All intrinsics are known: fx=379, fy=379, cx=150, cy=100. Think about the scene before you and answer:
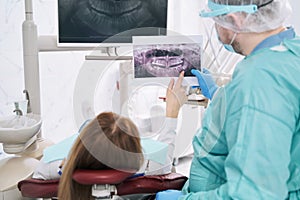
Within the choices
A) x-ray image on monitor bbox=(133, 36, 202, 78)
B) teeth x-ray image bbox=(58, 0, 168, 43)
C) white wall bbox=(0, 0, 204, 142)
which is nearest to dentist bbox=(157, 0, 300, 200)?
x-ray image on monitor bbox=(133, 36, 202, 78)

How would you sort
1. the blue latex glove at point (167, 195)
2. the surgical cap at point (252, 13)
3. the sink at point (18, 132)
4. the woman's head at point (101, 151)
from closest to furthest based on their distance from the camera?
the surgical cap at point (252, 13), the woman's head at point (101, 151), the blue latex glove at point (167, 195), the sink at point (18, 132)

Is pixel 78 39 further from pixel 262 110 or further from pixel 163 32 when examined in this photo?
pixel 262 110

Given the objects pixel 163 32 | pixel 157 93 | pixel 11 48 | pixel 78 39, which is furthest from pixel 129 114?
pixel 11 48

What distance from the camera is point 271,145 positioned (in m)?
0.87

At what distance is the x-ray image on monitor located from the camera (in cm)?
141

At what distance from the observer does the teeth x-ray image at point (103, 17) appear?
2.19m

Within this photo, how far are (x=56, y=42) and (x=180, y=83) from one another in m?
1.02

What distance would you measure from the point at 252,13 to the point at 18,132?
118 centimetres

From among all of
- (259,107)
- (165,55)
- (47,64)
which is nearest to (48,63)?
(47,64)

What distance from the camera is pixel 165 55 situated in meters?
1.45

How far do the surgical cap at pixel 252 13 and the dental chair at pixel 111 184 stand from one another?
0.52 metres

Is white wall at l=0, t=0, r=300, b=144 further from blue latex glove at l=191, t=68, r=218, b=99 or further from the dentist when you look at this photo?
the dentist

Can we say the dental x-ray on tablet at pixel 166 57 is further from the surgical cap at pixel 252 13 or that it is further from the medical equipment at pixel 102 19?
the medical equipment at pixel 102 19

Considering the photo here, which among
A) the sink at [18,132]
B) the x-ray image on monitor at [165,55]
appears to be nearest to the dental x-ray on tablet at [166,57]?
the x-ray image on monitor at [165,55]
